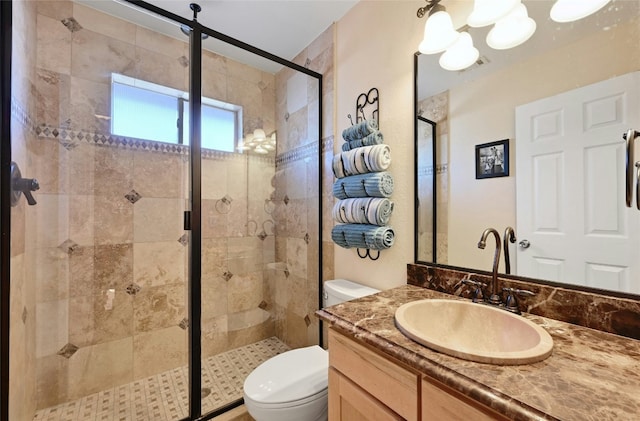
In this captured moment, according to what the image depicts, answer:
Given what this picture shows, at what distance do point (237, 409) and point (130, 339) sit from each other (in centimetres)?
87

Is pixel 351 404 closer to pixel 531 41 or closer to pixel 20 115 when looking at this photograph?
pixel 531 41

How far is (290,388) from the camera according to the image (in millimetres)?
1172

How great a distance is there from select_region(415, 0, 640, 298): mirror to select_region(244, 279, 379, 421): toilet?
1.87ft

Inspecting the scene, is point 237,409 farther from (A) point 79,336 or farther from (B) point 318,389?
(A) point 79,336

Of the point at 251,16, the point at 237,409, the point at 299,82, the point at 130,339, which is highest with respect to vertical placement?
the point at 251,16

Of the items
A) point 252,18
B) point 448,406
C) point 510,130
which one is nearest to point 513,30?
point 510,130

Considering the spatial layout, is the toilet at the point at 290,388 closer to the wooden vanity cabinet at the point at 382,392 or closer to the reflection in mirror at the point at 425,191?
the wooden vanity cabinet at the point at 382,392

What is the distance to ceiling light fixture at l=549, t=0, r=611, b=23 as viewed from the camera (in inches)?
33.1

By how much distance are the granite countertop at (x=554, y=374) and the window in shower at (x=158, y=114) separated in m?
1.64

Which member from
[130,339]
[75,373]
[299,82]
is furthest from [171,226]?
[299,82]

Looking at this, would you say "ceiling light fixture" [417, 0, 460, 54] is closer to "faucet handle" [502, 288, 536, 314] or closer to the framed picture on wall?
the framed picture on wall

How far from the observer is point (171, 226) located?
1.89 metres

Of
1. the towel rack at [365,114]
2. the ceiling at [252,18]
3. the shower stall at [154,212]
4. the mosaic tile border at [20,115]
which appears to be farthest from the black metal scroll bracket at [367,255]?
the mosaic tile border at [20,115]

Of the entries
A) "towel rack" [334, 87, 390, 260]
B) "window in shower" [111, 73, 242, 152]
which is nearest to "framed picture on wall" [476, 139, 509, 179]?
A: "towel rack" [334, 87, 390, 260]
